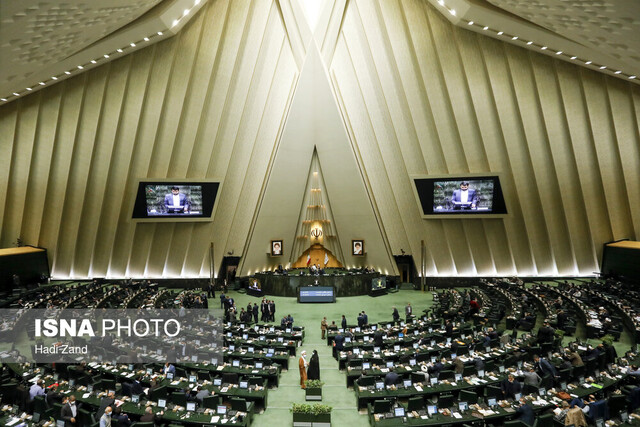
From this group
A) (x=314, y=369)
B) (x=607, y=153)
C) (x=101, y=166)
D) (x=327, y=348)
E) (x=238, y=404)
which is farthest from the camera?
(x=101, y=166)

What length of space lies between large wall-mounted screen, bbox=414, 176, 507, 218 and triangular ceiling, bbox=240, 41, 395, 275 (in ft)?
12.7

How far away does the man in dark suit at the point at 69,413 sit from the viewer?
781 centimetres

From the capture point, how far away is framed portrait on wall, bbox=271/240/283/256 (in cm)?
2823

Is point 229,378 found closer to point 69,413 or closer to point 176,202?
point 69,413

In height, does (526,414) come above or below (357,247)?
below

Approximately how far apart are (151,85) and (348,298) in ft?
55.0

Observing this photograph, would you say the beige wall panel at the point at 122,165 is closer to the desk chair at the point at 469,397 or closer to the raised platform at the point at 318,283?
the raised platform at the point at 318,283

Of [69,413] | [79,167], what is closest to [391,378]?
[69,413]

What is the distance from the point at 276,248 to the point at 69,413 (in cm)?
2053

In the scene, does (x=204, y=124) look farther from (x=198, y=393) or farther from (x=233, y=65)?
(x=198, y=393)

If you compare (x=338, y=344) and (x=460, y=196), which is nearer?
(x=338, y=344)

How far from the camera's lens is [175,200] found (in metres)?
23.5

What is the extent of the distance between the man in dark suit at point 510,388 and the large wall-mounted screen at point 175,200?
63.3 ft

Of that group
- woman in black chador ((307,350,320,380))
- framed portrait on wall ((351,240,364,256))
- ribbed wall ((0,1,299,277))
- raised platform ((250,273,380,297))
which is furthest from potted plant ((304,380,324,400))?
framed portrait on wall ((351,240,364,256))
